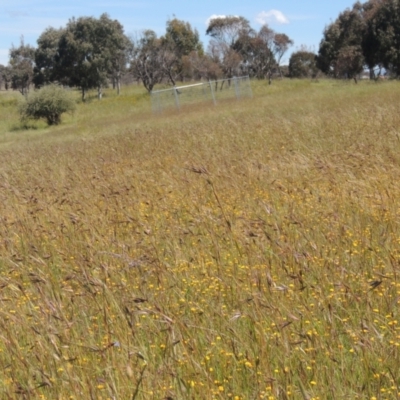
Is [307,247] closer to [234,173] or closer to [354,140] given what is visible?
[234,173]

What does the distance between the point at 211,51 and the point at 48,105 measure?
895 inches

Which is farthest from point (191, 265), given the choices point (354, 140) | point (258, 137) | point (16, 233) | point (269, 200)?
point (258, 137)

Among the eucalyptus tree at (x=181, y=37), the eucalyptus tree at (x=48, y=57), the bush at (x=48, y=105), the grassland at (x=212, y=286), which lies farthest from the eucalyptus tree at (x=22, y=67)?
the grassland at (x=212, y=286)

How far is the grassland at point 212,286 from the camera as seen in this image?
7.17 ft

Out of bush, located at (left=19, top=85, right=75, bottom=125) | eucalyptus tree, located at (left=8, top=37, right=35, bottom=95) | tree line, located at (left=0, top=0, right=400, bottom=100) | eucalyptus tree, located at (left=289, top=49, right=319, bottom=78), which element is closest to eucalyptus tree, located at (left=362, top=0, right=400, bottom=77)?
tree line, located at (left=0, top=0, right=400, bottom=100)

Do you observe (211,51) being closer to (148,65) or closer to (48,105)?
(148,65)

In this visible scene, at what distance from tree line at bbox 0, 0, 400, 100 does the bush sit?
1420 cm

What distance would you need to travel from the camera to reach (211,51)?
166 feet

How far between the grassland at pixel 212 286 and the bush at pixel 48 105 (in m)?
25.3

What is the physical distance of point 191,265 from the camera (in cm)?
340

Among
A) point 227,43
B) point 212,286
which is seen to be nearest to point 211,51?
point 227,43

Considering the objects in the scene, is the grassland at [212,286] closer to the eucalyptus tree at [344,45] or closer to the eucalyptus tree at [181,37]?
the eucalyptus tree at [344,45]

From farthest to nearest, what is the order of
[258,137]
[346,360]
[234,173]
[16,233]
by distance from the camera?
[258,137] < [234,173] < [16,233] < [346,360]

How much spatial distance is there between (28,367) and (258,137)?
762cm
